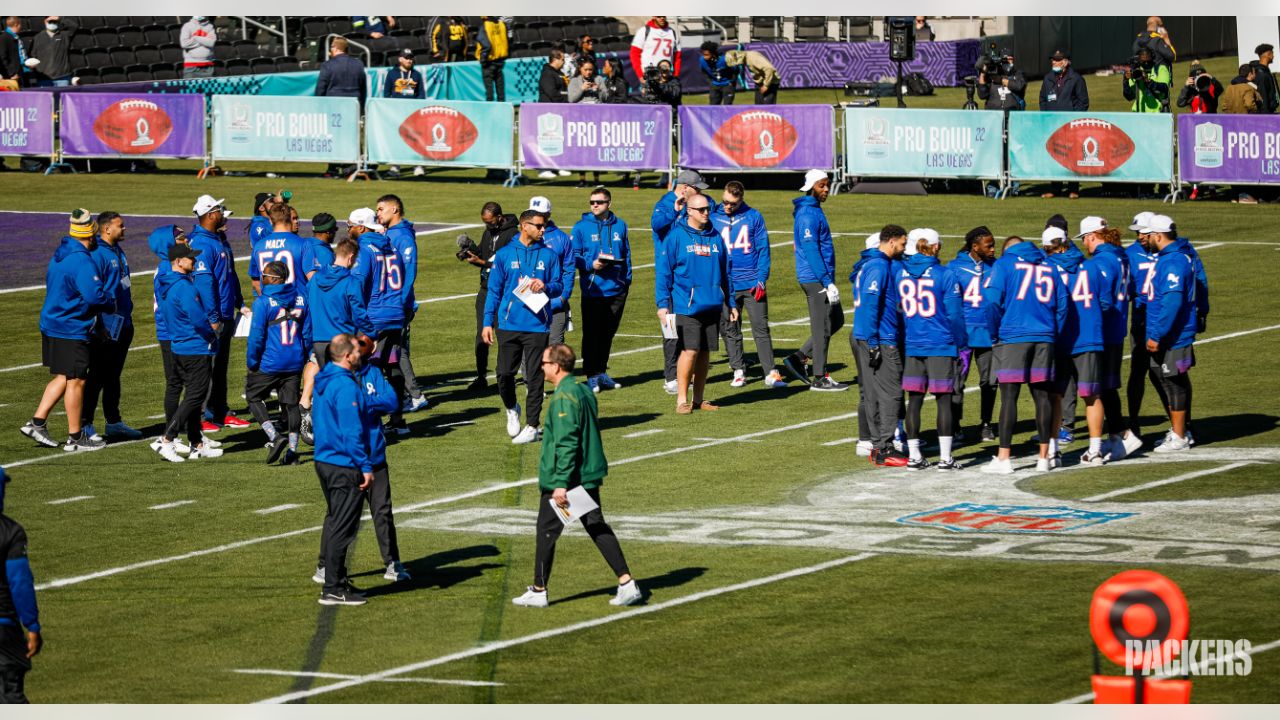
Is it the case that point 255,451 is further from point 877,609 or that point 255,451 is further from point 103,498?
point 877,609

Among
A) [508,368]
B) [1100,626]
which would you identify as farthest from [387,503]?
[1100,626]

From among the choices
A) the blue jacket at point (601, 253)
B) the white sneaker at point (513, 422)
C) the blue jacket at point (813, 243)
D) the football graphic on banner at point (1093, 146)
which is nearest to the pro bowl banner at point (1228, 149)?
the football graphic on banner at point (1093, 146)

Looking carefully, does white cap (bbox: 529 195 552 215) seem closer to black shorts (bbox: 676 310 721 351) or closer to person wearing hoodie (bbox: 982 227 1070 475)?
black shorts (bbox: 676 310 721 351)

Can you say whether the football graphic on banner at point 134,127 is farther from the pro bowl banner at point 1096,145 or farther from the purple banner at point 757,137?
the pro bowl banner at point 1096,145

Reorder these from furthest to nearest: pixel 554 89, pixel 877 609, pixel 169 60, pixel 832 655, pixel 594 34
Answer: pixel 594 34 → pixel 169 60 → pixel 554 89 → pixel 877 609 → pixel 832 655

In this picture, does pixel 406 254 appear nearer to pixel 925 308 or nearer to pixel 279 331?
pixel 279 331

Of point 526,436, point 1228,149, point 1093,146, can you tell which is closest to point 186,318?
point 526,436

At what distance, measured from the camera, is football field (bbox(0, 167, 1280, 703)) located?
11.7m

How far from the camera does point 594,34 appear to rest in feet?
194

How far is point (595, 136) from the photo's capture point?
122 feet

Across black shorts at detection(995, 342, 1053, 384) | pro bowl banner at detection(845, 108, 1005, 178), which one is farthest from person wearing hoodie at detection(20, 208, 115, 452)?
pro bowl banner at detection(845, 108, 1005, 178)

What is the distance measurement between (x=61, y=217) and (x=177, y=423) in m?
17.5

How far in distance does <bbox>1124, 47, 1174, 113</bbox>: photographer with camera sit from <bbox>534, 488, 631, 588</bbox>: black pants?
26.6 m

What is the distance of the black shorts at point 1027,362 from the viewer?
56.4 ft
